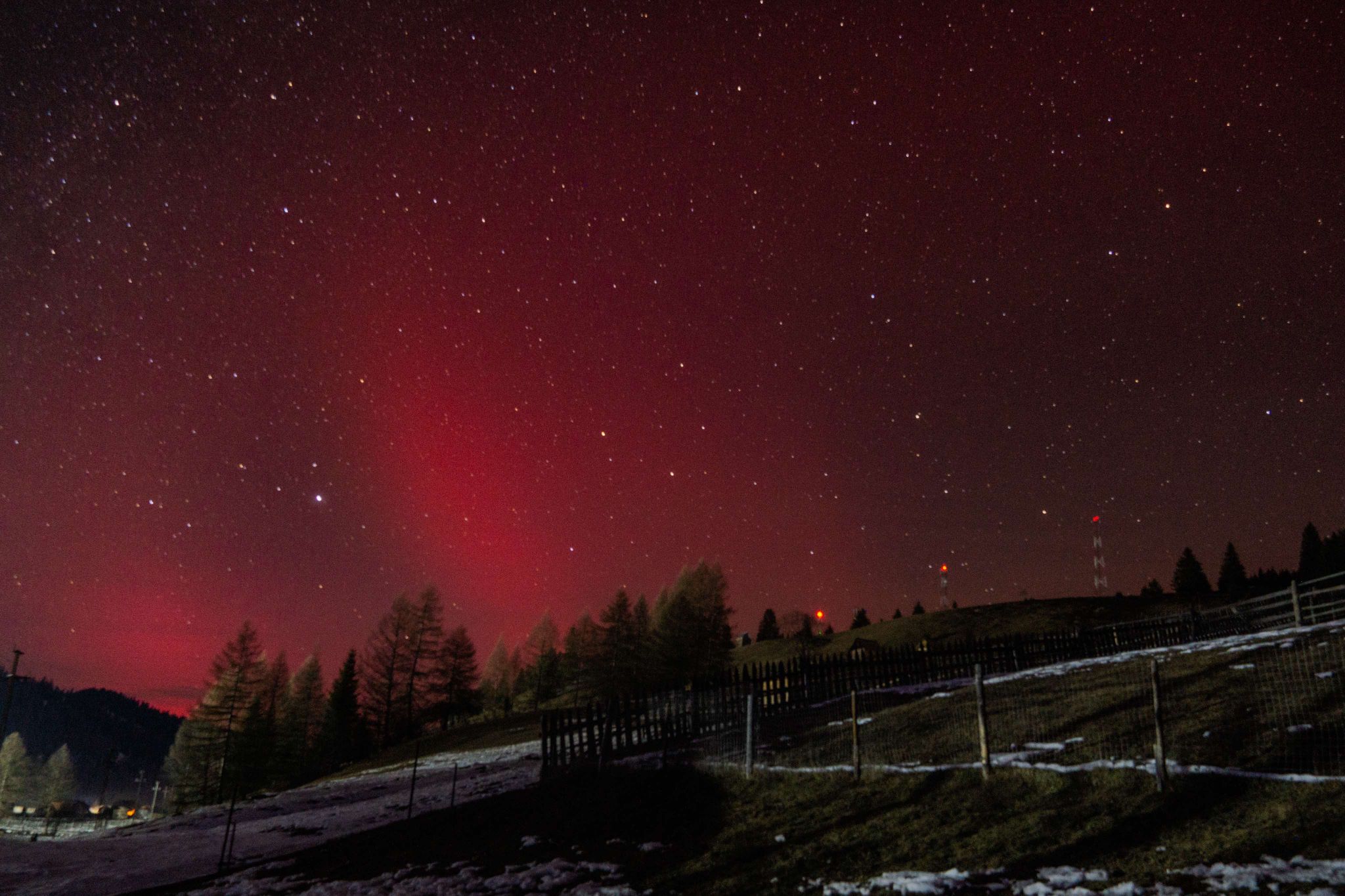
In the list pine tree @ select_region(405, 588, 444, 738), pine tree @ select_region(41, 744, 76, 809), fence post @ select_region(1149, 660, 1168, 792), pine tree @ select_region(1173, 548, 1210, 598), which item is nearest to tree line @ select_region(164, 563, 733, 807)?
pine tree @ select_region(405, 588, 444, 738)

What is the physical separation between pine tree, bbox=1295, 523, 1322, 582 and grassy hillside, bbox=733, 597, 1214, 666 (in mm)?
24787

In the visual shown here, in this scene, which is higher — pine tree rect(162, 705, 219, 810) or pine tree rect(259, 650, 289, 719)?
pine tree rect(259, 650, 289, 719)

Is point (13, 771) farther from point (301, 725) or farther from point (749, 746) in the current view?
point (749, 746)

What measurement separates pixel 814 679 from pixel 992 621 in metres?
48.9

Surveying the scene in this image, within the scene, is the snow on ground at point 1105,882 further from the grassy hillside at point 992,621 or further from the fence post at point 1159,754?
the grassy hillside at point 992,621

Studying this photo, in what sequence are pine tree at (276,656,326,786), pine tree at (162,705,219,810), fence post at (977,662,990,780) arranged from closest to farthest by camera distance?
fence post at (977,662,990,780) < pine tree at (162,705,219,810) < pine tree at (276,656,326,786)

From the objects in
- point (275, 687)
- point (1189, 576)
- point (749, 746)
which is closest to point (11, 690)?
point (275, 687)

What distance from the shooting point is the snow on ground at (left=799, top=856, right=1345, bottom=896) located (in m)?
6.97

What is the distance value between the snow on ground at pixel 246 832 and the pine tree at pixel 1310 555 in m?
89.2

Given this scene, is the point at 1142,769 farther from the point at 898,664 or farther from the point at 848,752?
the point at 898,664

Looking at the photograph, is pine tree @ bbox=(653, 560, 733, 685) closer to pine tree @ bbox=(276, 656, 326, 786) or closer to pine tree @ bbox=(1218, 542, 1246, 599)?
pine tree @ bbox=(276, 656, 326, 786)

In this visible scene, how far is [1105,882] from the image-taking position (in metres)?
7.65

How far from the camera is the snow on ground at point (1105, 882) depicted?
697 centimetres

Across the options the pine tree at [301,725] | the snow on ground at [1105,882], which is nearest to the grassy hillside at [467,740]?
the pine tree at [301,725]
